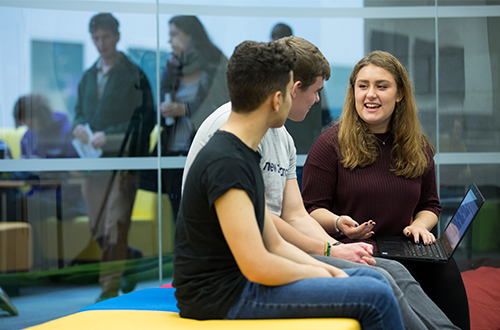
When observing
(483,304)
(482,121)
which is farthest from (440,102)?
(483,304)

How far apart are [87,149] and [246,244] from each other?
2.46 m

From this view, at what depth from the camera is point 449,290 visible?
1964 mm

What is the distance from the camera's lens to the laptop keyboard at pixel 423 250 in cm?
187

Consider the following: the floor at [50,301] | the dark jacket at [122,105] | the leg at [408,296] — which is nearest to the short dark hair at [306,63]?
the leg at [408,296]

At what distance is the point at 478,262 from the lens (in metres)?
3.67

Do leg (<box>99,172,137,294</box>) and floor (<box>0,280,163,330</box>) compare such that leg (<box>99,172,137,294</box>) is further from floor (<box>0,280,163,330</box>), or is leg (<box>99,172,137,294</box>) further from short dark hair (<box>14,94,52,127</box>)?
short dark hair (<box>14,94,52,127</box>)

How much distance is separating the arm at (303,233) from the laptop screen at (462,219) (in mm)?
395

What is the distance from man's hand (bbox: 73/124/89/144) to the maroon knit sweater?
1820mm

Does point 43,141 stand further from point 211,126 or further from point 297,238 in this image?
point 297,238

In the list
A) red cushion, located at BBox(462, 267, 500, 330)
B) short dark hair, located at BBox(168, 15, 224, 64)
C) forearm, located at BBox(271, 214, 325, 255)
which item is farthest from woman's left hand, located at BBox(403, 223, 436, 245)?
short dark hair, located at BBox(168, 15, 224, 64)

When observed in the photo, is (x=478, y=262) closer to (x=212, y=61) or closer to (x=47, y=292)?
(x=212, y=61)

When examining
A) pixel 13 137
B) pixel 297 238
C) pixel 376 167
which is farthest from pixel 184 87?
pixel 297 238

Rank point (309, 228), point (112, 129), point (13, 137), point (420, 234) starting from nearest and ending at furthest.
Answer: point (309, 228), point (420, 234), point (13, 137), point (112, 129)

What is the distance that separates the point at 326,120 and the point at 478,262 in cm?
163
